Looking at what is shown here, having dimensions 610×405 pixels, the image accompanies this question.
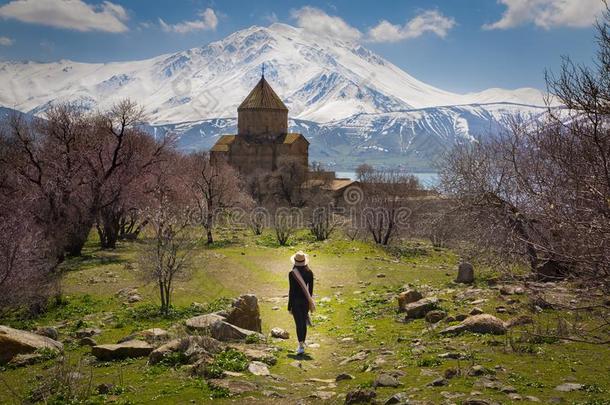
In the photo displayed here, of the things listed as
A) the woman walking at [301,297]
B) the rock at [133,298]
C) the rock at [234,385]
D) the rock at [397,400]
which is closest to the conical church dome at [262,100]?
the rock at [133,298]

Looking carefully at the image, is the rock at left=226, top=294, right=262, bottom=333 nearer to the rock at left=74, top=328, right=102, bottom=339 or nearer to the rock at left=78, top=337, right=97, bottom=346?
the rock at left=78, top=337, right=97, bottom=346

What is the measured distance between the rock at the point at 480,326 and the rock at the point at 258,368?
442 centimetres

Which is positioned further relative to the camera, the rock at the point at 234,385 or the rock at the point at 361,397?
the rock at the point at 234,385

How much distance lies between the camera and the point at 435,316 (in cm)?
1443

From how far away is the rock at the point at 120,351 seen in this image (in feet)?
39.5

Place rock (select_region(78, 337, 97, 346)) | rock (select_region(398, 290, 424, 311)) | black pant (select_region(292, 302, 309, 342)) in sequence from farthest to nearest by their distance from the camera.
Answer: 1. rock (select_region(398, 290, 424, 311))
2. rock (select_region(78, 337, 97, 346))
3. black pant (select_region(292, 302, 309, 342))

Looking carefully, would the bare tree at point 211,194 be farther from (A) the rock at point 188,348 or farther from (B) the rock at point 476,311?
(B) the rock at point 476,311

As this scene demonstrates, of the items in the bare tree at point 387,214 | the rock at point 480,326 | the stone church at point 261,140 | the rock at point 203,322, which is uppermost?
the stone church at point 261,140

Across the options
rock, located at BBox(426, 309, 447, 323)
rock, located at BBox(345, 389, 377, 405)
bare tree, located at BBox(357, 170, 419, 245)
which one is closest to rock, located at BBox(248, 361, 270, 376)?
rock, located at BBox(345, 389, 377, 405)

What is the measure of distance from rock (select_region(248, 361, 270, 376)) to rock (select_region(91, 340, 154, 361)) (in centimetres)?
268

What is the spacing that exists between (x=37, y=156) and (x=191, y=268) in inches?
712

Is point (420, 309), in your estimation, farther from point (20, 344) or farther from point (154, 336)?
point (20, 344)

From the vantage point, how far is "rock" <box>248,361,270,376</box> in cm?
1061

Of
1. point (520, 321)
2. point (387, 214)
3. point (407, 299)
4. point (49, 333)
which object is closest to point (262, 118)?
point (387, 214)
